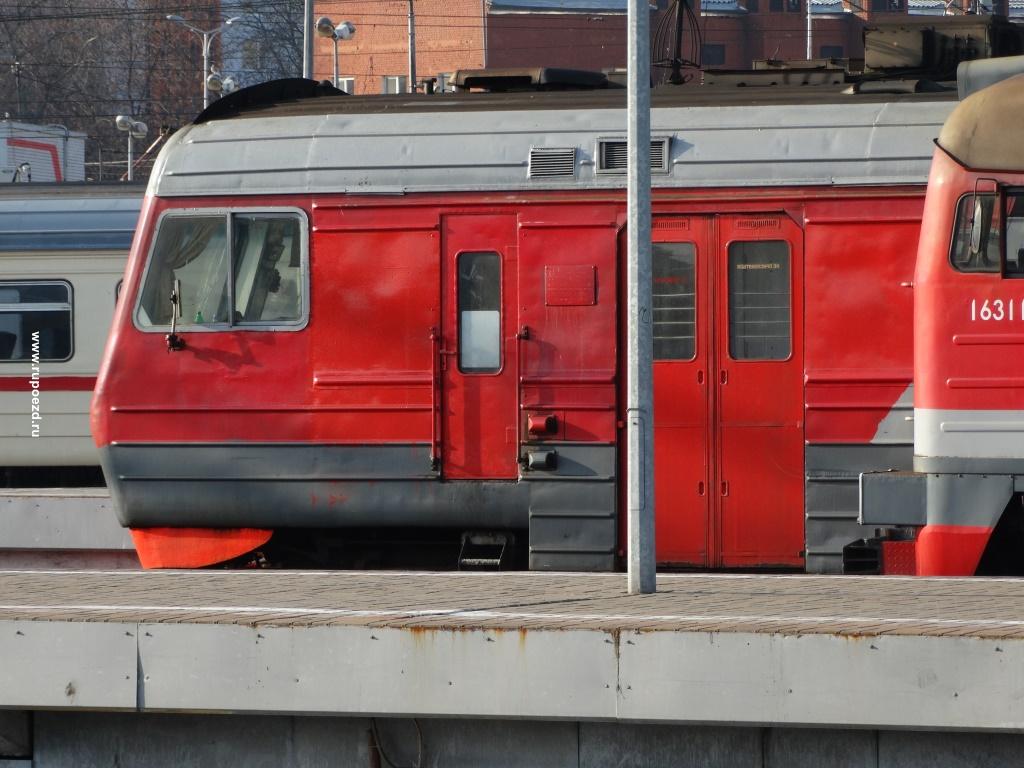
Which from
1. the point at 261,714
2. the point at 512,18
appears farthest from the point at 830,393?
the point at 512,18

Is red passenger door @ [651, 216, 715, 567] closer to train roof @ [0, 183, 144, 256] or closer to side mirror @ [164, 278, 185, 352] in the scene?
side mirror @ [164, 278, 185, 352]

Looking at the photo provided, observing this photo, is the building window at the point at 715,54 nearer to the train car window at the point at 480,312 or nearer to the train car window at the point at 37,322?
the train car window at the point at 37,322

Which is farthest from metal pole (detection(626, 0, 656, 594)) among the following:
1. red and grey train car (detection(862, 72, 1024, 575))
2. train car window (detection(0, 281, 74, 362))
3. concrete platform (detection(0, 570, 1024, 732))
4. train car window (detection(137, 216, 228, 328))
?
train car window (detection(0, 281, 74, 362))

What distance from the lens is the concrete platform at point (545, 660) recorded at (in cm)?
647

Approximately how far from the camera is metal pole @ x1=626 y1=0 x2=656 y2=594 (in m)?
8.16

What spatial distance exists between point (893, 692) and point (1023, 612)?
1128 millimetres

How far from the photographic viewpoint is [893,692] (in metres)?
6.47

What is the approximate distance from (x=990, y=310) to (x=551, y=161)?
3025 mm

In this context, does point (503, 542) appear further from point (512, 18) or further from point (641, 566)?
point (512, 18)

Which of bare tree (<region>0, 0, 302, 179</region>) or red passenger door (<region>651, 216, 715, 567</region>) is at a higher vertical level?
bare tree (<region>0, 0, 302, 179</region>)

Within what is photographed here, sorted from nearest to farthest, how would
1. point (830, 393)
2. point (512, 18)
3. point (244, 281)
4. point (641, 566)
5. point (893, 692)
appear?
point (893, 692), point (641, 566), point (830, 393), point (244, 281), point (512, 18)

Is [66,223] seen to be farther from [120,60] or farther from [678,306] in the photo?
[120,60]

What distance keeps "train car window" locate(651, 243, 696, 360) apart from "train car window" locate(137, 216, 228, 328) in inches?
119

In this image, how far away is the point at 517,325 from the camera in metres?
10.4
